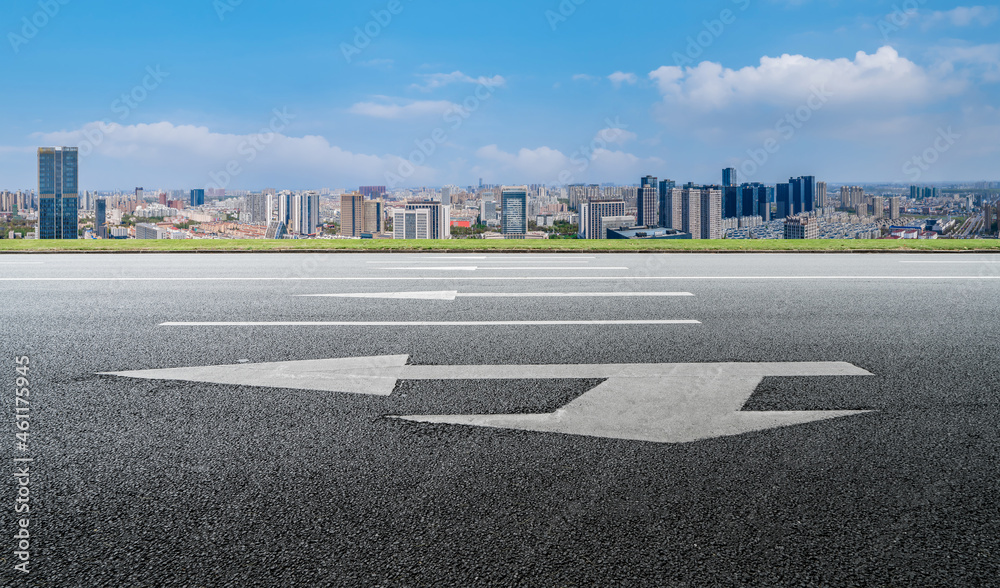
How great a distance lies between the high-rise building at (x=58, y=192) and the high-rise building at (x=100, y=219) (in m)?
0.83

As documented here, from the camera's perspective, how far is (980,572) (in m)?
2.14

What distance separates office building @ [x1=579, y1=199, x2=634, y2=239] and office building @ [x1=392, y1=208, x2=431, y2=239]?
321 inches

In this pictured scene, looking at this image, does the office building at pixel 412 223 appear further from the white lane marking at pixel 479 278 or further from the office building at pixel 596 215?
the white lane marking at pixel 479 278

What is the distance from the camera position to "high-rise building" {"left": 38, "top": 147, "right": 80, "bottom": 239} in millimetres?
22000

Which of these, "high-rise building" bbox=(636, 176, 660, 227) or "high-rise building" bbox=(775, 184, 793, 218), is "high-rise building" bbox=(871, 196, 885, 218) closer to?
"high-rise building" bbox=(636, 176, 660, 227)

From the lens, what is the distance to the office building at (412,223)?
22731 mm

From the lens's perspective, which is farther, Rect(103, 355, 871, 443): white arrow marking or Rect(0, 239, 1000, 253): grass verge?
Rect(0, 239, 1000, 253): grass verge

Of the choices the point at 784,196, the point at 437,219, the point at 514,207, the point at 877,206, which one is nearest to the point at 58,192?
the point at 437,219

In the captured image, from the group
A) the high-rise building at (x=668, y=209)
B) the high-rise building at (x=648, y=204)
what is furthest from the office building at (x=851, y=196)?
the high-rise building at (x=648, y=204)

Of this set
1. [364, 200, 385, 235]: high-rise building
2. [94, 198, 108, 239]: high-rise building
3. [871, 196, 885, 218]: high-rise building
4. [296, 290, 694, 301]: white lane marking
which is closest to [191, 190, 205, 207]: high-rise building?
[94, 198, 108, 239]: high-rise building

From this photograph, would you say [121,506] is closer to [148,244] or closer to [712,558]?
[712,558]

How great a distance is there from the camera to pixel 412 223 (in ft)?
80.5

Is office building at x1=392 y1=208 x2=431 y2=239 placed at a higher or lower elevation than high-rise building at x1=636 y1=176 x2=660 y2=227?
lower

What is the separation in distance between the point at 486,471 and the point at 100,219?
97.6 ft
